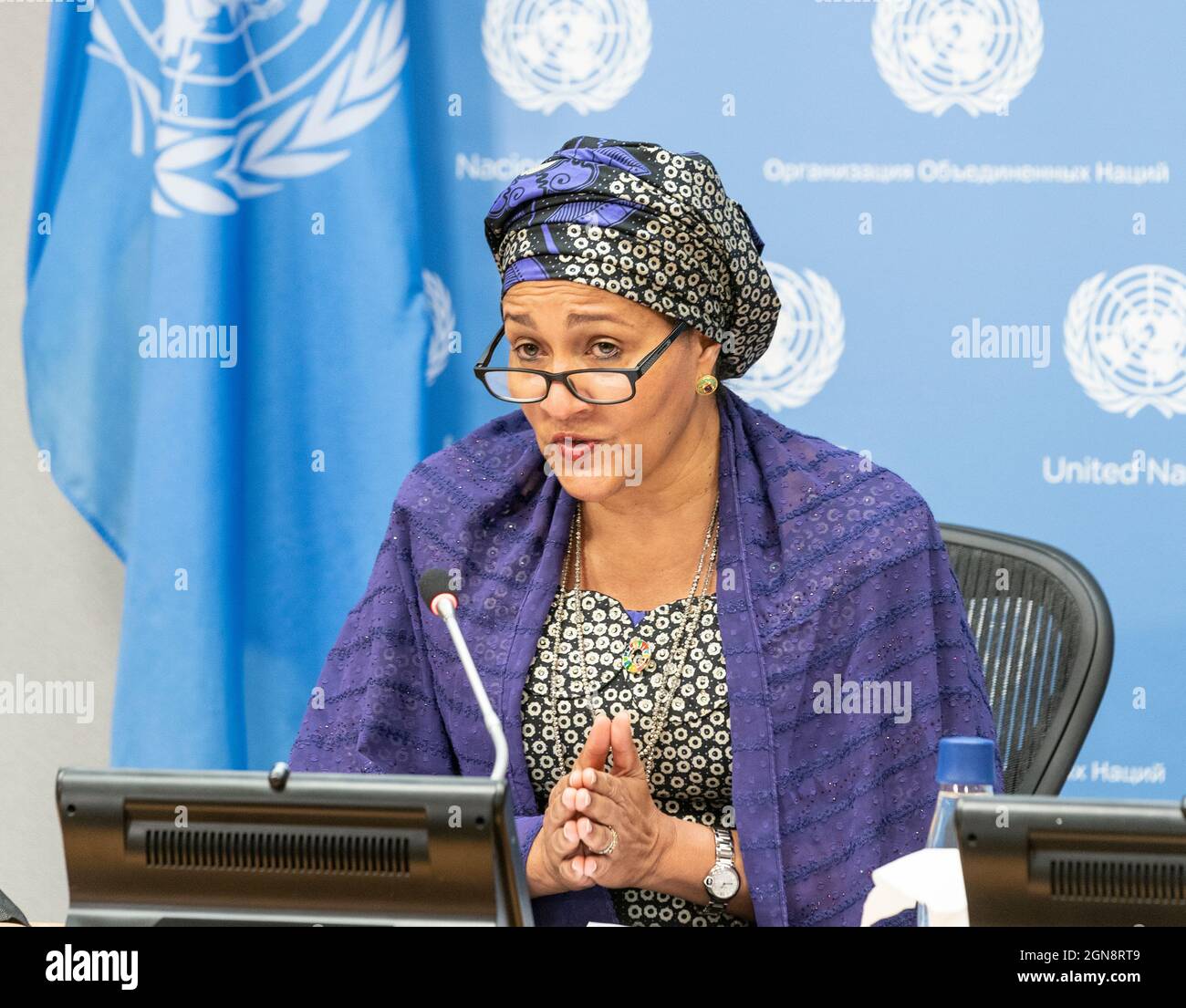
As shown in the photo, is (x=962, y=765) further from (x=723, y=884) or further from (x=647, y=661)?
(x=647, y=661)

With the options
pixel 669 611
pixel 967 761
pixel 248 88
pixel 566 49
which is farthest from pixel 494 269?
Result: pixel 967 761

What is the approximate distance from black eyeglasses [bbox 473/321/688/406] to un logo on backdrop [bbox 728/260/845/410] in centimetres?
85

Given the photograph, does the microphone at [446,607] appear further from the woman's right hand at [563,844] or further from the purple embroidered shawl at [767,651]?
the purple embroidered shawl at [767,651]

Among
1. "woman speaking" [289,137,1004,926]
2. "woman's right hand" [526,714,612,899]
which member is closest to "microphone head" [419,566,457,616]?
"woman's right hand" [526,714,612,899]

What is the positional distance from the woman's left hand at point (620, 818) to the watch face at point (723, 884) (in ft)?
0.23

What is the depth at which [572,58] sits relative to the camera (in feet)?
8.57

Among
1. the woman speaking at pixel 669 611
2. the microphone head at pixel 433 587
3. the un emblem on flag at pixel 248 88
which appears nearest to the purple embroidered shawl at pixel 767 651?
the woman speaking at pixel 669 611

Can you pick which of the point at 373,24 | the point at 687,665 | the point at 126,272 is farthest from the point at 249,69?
the point at 687,665

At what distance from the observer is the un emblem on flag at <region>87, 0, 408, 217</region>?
242 cm

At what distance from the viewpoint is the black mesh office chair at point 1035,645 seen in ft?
6.31

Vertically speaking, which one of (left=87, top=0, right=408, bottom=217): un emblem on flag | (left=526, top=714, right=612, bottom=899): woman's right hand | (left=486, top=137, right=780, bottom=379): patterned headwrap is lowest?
(left=526, top=714, right=612, bottom=899): woman's right hand

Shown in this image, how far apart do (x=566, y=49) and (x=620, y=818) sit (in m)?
1.55

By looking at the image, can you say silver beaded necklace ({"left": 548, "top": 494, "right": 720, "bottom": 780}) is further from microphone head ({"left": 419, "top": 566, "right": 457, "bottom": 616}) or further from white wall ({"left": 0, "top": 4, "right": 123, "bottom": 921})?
white wall ({"left": 0, "top": 4, "right": 123, "bottom": 921})
